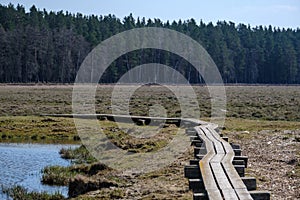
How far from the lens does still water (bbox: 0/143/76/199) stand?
16.0m

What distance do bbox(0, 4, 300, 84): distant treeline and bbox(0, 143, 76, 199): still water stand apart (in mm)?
71663

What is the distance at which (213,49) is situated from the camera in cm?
13188

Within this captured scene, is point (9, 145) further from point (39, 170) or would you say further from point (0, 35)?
point (0, 35)

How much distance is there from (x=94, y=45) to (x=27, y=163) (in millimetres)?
93447

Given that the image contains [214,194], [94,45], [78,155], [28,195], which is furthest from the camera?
[94,45]

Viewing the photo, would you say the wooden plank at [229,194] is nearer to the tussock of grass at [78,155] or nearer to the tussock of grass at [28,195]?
the tussock of grass at [28,195]

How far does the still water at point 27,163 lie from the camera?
1600 cm

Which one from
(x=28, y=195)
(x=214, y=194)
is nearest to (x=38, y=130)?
(x=28, y=195)

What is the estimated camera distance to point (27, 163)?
20344 millimetres

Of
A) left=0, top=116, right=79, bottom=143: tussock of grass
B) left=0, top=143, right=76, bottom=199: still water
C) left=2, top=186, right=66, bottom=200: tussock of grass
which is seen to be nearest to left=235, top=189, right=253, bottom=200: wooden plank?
left=2, top=186, right=66, bottom=200: tussock of grass

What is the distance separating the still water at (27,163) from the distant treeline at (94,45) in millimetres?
71663

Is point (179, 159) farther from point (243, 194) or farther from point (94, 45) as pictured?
point (94, 45)

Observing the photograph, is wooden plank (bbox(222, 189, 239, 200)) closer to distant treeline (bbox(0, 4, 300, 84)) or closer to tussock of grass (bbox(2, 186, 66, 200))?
tussock of grass (bbox(2, 186, 66, 200))

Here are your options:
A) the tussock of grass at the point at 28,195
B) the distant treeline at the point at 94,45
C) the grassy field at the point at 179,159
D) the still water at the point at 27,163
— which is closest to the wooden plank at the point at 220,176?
the grassy field at the point at 179,159
